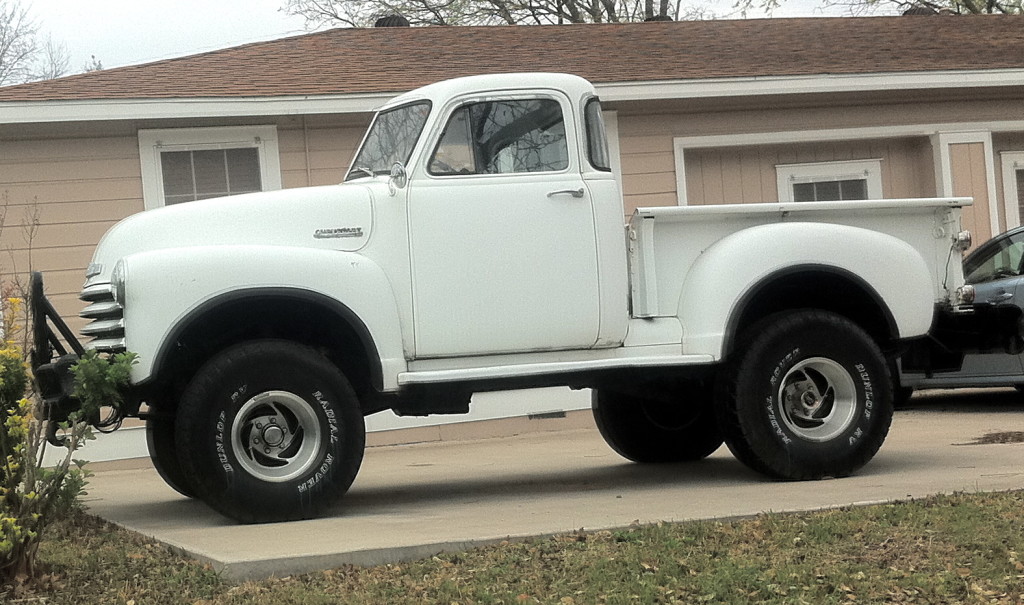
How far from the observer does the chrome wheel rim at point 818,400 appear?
8234 millimetres

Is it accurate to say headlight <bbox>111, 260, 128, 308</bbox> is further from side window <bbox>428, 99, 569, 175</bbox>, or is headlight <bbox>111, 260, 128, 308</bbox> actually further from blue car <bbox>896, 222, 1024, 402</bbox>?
blue car <bbox>896, 222, 1024, 402</bbox>

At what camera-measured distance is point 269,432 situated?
723 cm

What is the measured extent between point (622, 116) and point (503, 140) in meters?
6.26

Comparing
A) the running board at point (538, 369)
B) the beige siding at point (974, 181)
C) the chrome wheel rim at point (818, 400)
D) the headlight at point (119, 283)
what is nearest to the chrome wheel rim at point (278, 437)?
the running board at point (538, 369)

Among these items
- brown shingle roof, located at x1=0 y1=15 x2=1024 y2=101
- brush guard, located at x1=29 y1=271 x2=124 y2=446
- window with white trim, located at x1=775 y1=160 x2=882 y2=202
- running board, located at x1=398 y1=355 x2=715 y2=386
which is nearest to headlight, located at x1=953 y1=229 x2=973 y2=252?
running board, located at x1=398 y1=355 x2=715 y2=386

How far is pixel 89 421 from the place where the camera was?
6516mm

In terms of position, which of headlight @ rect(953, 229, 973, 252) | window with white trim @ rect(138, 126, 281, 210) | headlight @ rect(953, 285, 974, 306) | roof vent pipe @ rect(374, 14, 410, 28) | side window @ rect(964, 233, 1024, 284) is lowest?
headlight @ rect(953, 285, 974, 306)

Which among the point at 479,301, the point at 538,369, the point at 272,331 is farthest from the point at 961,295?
the point at 272,331

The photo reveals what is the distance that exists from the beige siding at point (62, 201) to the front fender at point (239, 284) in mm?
5608

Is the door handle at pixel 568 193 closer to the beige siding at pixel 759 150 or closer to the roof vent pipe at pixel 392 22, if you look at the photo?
the beige siding at pixel 759 150

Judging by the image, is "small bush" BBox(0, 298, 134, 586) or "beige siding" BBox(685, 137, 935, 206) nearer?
"small bush" BBox(0, 298, 134, 586)

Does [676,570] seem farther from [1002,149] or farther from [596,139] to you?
[1002,149]

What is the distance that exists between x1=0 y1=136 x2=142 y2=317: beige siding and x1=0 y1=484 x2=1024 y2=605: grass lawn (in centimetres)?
627

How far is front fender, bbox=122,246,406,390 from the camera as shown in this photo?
6.95 metres
